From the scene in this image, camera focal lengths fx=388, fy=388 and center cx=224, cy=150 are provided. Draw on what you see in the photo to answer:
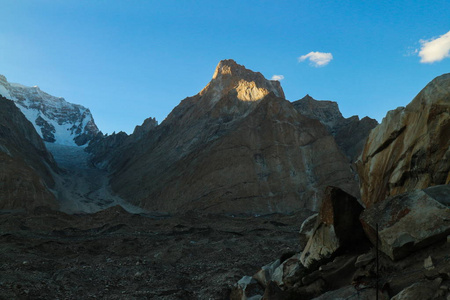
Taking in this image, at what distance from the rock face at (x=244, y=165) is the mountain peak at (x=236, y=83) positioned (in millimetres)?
613

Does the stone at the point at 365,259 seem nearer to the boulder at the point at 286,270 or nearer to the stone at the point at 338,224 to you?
the stone at the point at 338,224

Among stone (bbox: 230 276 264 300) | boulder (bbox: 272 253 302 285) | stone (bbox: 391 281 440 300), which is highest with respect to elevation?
stone (bbox: 391 281 440 300)

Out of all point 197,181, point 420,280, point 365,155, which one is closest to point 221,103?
point 197,181

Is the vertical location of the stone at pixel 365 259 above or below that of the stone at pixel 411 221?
below

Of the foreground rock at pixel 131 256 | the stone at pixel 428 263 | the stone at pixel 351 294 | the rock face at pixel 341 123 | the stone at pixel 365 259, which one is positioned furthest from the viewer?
the rock face at pixel 341 123

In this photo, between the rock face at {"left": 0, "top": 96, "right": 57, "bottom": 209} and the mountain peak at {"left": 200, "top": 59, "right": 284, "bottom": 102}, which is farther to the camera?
the mountain peak at {"left": 200, "top": 59, "right": 284, "bottom": 102}

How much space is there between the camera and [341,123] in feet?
316

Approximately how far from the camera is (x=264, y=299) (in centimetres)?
1114

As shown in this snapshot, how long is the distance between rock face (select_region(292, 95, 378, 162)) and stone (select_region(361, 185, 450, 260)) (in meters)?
59.9

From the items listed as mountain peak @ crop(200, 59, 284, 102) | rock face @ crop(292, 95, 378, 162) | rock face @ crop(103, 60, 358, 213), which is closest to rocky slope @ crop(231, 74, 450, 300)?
rock face @ crop(103, 60, 358, 213)

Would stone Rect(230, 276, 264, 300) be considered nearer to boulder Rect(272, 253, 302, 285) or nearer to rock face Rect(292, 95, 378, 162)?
boulder Rect(272, 253, 302, 285)

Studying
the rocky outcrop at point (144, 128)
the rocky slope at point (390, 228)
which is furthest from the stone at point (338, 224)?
the rocky outcrop at point (144, 128)

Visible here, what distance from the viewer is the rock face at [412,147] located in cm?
1185

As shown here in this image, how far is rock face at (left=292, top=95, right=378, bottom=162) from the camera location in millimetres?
78556
